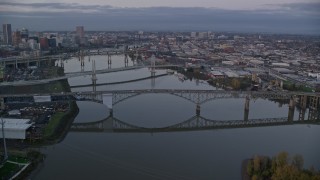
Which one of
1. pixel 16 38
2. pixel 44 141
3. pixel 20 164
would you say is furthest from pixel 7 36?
pixel 20 164

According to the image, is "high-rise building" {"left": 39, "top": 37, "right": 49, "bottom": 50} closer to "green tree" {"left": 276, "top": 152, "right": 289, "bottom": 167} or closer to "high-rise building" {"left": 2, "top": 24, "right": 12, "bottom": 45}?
"high-rise building" {"left": 2, "top": 24, "right": 12, "bottom": 45}

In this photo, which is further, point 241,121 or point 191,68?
point 191,68

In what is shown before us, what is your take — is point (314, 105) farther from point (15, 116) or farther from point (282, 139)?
point (15, 116)

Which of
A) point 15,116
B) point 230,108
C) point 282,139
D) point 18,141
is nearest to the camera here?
point 18,141

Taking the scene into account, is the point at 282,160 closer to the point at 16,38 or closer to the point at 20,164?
the point at 20,164

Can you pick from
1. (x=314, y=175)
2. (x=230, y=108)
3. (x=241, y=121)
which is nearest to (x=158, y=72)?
(x=230, y=108)

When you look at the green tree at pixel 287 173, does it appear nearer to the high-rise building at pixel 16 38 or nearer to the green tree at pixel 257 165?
the green tree at pixel 257 165
